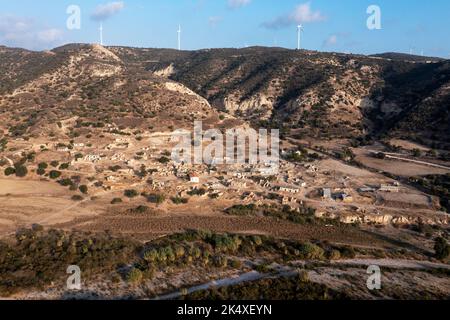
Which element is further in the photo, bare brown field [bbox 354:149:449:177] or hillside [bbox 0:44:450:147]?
hillside [bbox 0:44:450:147]

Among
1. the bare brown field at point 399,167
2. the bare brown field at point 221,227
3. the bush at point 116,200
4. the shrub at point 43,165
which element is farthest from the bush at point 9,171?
the bare brown field at point 399,167

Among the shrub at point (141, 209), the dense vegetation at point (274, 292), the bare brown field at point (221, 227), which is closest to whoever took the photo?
the dense vegetation at point (274, 292)

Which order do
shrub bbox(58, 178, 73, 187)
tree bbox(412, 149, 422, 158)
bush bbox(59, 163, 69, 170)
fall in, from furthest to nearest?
1. tree bbox(412, 149, 422, 158)
2. bush bbox(59, 163, 69, 170)
3. shrub bbox(58, 178, 73, 187)

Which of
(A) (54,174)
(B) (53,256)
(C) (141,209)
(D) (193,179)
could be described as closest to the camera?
(B) (53,256)

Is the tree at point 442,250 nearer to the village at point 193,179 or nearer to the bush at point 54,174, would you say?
the village at point 193,179

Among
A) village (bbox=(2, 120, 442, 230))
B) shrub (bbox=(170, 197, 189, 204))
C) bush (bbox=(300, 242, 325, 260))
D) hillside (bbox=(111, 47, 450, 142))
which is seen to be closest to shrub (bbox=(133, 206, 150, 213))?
village (bbox=(2, 120, 442, 230))

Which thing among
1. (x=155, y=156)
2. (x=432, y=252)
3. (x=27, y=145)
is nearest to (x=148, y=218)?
(x=155, y=156)

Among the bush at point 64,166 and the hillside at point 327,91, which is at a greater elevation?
the hillside at point 327,91

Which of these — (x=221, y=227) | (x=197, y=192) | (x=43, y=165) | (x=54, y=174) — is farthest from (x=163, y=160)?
(x=221, y=227)

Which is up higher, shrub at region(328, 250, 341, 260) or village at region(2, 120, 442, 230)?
village at region(2, 120, 442, 230)

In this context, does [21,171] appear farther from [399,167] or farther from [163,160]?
[399,167]

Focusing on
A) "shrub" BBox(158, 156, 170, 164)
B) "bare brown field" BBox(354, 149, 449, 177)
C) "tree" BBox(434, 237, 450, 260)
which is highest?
"shrub" BBox(158, 156, 170, 164)

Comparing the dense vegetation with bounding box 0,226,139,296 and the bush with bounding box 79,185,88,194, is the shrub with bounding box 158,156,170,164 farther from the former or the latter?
the dense vegetation with bounding box 0,226,139,296
